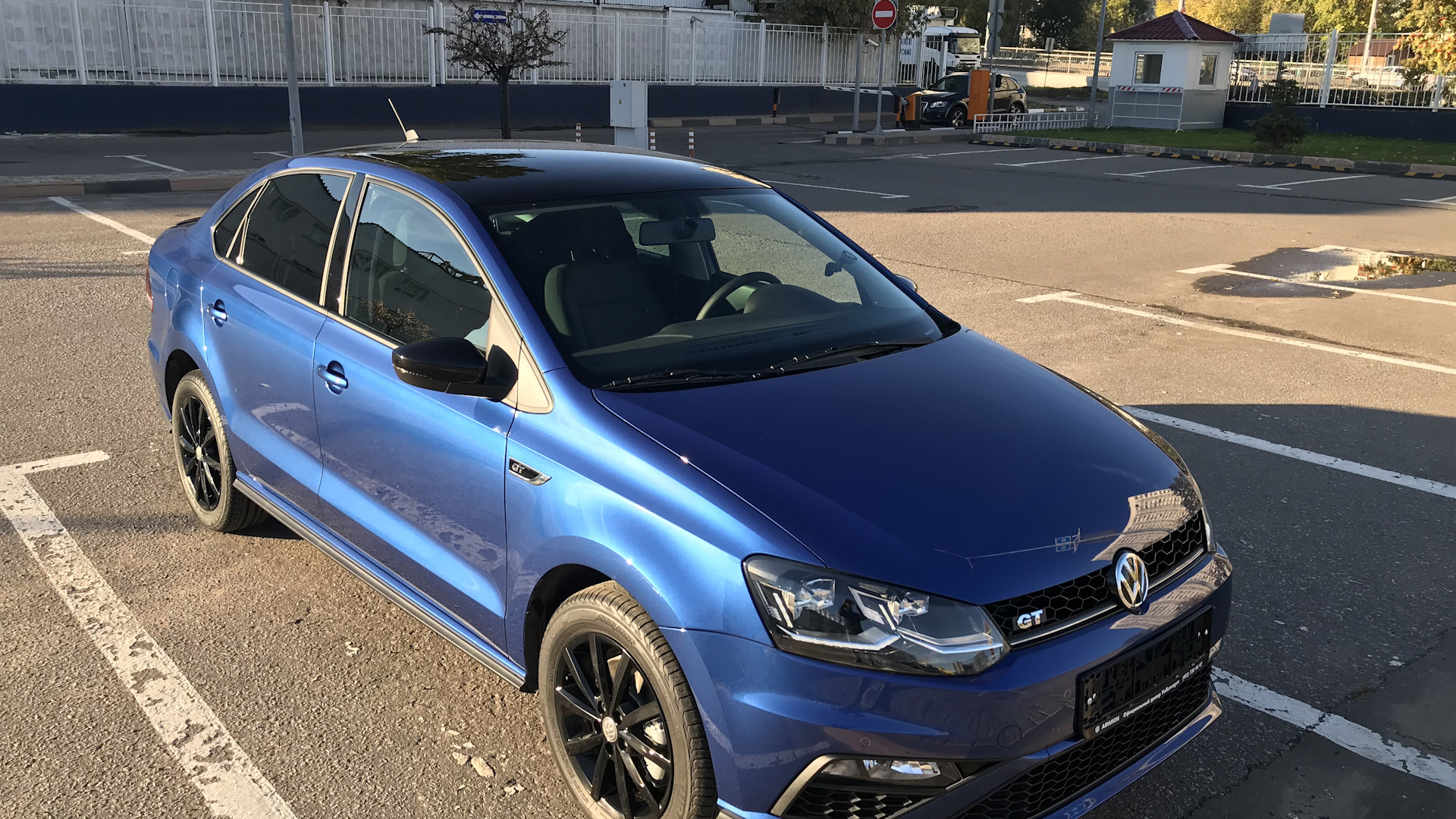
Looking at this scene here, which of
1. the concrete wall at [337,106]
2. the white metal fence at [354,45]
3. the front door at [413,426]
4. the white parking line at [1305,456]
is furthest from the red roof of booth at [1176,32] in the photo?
the front door at [413,426]

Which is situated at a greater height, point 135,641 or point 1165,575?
point 1165,575

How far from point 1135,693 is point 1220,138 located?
2918 centimetres

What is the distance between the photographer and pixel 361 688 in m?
3.71

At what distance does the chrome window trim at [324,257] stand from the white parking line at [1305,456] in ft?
13.0

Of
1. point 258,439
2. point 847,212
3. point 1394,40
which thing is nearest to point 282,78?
point 847,212

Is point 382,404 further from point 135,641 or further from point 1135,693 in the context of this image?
point 1135,693

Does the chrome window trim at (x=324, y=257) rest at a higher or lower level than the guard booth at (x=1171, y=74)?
lower

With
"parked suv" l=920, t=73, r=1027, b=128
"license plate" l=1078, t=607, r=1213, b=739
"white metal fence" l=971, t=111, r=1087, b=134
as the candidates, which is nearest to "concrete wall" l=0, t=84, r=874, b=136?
"parked suv" l=920, t=73, r=1027, b=128

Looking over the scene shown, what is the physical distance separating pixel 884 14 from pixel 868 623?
1043 inches

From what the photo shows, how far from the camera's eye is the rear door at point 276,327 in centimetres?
395

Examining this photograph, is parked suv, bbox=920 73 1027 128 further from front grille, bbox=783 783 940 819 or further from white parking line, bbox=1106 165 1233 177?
front grille, bbox=783 783 940 819

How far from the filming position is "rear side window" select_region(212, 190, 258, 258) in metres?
4.60

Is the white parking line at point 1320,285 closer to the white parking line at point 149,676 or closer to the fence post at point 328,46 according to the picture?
the white parking line at point 149,676

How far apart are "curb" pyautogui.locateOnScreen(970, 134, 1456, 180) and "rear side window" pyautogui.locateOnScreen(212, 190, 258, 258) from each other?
2215cm
